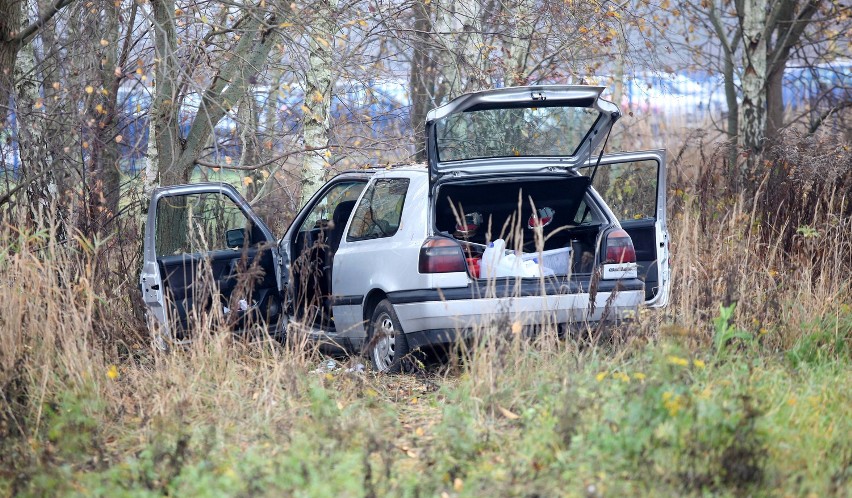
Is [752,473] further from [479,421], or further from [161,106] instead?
[161,106]

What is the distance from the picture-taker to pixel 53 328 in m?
6.00

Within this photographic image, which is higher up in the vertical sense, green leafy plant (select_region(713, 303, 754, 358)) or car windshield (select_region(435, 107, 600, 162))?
car windshield (select_region(435, 107, 600, 162))

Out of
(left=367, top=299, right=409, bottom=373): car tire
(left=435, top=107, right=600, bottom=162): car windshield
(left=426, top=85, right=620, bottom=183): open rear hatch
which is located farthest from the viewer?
(left=435, top=107, right=600, bottom=162): car windshield

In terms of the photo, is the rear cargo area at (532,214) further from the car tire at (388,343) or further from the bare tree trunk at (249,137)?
the bare tree trunk at (249,137)

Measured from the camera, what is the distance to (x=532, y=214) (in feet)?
24.4

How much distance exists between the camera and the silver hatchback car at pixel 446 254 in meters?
6.46

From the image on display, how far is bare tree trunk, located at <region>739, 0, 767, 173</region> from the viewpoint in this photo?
1230 centimetres

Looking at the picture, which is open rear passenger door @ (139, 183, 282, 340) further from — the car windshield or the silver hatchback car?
the car windshield

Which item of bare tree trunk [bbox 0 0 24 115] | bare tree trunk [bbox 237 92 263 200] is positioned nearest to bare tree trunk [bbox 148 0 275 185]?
bare tree trunk [bbox 237 92 263 200]

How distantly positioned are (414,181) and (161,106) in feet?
10.2

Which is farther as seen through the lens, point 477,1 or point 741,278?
point 477,1

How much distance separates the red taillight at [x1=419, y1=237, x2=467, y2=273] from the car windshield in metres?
0.64

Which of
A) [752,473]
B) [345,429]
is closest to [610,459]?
[752,473]

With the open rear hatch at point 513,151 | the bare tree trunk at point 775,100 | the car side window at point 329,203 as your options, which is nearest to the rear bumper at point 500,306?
the open rear hatch at point 513,151
